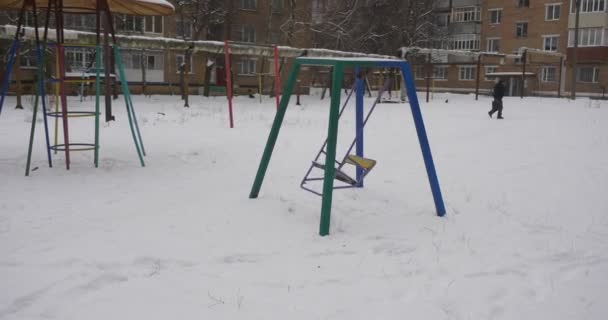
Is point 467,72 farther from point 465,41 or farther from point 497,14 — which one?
point 497,14

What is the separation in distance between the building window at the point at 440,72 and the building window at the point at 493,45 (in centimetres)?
458

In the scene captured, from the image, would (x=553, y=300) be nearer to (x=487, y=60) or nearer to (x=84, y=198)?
(x=84, y=198)

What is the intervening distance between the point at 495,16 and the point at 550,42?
6.07 meters

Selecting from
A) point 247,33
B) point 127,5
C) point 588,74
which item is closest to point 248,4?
point 247,33

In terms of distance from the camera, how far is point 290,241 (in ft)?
14.5

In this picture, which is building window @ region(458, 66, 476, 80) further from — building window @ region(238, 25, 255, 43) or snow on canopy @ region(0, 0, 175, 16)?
snow on canopy @ region(0, 0, 175, 16)

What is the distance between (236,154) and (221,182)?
2.14 meters

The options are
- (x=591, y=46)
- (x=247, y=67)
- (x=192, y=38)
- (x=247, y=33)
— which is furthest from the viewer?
(x=591, y=46)

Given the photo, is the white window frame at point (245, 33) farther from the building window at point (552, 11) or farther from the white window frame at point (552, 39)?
the building window at point (552, 11)

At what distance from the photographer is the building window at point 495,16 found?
4884 cm

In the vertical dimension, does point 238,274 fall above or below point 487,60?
below

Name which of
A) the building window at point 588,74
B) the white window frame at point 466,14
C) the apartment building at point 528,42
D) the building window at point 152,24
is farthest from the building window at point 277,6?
the building window at point 588,74

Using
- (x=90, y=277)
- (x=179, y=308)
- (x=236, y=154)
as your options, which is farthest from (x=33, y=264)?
(x=236, y=154)

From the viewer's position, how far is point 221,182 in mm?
6586
